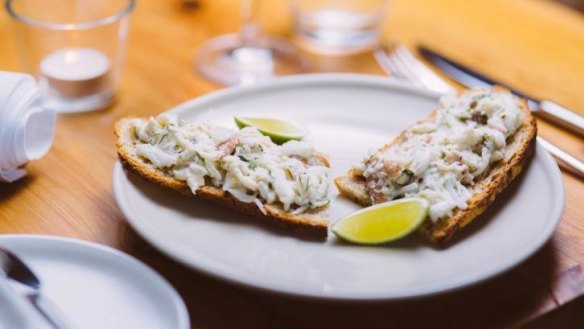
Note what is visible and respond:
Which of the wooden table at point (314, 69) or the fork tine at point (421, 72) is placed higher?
the fork tine at point (421, 72)

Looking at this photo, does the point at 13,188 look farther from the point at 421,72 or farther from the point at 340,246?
the point at 421,72

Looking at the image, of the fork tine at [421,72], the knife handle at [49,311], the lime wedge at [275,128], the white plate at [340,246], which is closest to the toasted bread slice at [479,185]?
the white plate at [340,246]

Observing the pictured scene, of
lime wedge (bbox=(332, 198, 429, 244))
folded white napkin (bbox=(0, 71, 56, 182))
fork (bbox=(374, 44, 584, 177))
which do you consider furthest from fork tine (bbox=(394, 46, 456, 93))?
folded white napkin (bbox=(0, 71, 56, 182))

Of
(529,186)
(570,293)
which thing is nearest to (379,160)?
(529,186)

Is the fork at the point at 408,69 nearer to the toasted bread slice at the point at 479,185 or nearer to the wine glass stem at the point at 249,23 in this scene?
the toasted bread slice at the point at 479,185

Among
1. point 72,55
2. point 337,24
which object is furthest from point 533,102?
point 72,55

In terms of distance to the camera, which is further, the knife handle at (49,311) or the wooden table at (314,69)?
the wooden table at (314,69)

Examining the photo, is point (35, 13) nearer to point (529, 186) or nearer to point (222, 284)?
point (222, 284)

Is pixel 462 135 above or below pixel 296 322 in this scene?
above
